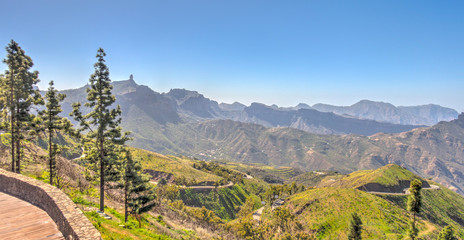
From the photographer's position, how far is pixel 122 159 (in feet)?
125

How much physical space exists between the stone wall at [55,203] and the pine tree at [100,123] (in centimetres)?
1087

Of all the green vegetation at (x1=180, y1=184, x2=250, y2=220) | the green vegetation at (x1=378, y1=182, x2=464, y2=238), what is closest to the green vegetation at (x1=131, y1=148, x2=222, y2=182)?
the green vegetation at (x1=180, y1=184, x2=250, y2=220)

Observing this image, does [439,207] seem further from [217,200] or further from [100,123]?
[100,123]

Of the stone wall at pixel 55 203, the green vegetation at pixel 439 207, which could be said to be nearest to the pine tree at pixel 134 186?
the stone wall at pixel 55 203

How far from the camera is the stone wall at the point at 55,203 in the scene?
12.7 metres

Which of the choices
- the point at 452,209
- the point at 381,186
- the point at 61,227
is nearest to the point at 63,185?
the point at 61,227

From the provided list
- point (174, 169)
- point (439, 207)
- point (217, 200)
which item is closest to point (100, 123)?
point (217, 200)

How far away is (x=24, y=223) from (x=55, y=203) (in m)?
2.90

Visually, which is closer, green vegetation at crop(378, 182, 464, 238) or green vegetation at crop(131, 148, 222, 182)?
green vegetation at crop(378, 182, 464, 238)

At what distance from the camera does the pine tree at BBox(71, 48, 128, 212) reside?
30.8m

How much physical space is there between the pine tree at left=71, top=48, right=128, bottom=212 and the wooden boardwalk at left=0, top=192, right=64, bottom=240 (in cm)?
1386

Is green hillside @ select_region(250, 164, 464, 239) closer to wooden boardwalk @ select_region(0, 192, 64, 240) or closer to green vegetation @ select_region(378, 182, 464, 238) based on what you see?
green vegetation @ select_region(378, 182, 464, 238)

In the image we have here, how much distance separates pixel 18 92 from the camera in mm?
34312

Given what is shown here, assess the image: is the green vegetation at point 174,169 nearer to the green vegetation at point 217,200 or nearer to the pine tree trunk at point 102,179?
the green vegetation at point 217,200
